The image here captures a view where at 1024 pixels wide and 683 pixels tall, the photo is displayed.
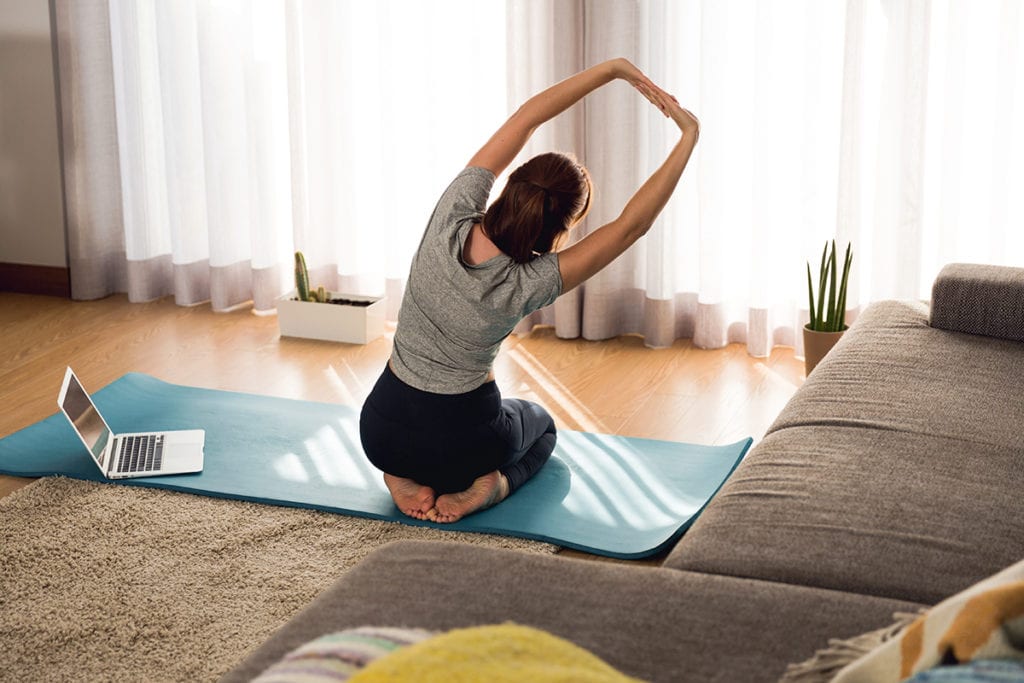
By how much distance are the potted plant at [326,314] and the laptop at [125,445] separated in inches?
41.2

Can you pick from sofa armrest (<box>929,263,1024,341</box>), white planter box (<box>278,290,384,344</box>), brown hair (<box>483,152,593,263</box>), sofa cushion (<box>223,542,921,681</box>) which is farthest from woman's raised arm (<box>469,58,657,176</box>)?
white planter box (<box>278,290,384,344</box>)

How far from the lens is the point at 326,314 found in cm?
423

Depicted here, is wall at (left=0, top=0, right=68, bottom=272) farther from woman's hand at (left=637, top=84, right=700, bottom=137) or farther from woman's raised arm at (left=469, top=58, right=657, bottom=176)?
woman's hand at (left=637, top=84, right=700, bottom=137)

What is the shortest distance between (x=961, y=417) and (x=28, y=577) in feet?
6.11

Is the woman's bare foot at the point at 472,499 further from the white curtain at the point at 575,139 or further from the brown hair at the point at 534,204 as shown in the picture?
the white curtain at the point at 575,139

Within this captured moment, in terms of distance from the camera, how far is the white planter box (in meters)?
4.20

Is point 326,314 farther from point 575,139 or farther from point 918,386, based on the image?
point 918,386

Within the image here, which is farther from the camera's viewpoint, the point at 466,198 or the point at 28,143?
the point at 28,143

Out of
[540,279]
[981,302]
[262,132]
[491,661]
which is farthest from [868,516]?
[262,132]

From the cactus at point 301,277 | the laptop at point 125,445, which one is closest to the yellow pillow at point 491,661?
the laptop at point 125,445

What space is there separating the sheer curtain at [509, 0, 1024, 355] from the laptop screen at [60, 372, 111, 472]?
168 cm

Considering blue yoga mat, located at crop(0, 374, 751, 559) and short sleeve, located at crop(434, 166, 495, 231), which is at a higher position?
short sleeve, located at crop(434, 166, 495, 231)

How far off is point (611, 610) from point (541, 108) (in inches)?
63.3

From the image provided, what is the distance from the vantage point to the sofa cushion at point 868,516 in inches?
65.2
